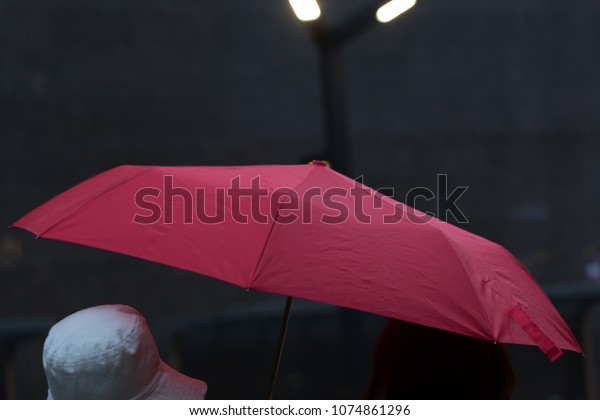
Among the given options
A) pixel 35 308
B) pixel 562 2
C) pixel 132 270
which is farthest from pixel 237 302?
pixel 562 2

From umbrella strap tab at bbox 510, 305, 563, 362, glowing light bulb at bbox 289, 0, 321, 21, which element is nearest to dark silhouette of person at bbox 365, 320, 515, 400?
umbrella strap tab at bbox 510, 305, 563, 362

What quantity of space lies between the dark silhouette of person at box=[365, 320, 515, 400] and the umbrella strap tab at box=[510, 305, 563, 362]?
0.44 feet

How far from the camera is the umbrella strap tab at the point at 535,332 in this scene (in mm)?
2232

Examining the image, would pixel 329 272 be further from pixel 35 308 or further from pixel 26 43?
pixel 26 43

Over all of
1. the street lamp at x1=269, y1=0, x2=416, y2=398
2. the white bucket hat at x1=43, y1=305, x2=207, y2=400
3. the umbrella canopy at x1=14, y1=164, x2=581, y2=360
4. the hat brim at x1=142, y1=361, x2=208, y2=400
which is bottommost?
the hat brim at x1=142, y1=361, x2=208, y2=400

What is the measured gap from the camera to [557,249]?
8805 mm

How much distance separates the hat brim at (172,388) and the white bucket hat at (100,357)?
23 millimetres

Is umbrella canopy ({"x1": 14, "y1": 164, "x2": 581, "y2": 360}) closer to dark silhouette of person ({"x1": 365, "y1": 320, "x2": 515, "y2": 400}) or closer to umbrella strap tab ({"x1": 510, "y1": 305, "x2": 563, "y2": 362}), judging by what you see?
umbrella strap tab ({"x1": 510, "y1": 305, "x2": 563, "y2": 362})

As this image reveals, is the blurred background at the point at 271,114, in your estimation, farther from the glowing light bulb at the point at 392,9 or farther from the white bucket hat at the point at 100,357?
the white bucket hat at the point at 100,357

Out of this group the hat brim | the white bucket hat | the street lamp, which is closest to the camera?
the white bucket hat

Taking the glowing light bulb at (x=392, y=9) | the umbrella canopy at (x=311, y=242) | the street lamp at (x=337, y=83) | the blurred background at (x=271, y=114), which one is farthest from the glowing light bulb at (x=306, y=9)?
the blurred background at (x=271, y=114)

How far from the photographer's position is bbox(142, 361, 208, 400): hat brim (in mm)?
2182

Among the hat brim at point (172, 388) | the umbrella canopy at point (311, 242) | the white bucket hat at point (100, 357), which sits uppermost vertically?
the umbrella canopy at point (311, 242)
